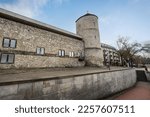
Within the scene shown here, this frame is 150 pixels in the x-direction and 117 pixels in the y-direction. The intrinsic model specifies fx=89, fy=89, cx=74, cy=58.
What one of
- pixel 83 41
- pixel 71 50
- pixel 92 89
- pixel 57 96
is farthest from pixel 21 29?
pixel 83 41

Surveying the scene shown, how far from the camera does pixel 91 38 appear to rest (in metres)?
16.0

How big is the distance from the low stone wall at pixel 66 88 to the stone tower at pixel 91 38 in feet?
21.1

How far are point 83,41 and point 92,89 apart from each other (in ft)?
36.4

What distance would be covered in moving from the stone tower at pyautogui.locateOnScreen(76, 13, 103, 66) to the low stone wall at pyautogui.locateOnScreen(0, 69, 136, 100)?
21.1 feet

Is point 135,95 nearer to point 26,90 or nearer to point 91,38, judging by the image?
point 91,38

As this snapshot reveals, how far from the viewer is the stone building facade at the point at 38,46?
8.07m

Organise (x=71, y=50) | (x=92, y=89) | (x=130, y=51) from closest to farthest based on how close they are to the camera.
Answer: (x=92, y=89)
(x=71, y=50)
(x=130, y=51)

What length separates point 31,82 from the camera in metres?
4.02

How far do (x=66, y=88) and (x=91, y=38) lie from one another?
1243 cm

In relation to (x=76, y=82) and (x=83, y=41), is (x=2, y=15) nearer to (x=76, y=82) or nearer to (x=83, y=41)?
(x=76, y=82)

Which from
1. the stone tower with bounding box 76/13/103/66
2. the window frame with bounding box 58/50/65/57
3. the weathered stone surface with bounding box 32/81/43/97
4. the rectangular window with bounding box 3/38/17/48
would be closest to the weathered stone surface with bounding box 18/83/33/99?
the weathered stone surface with bounding box 32/81/43/97

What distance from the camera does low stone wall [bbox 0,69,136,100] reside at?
142 inches

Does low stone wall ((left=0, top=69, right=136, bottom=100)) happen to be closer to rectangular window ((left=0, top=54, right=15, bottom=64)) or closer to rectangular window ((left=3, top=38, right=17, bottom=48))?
rectangular window ((left=0, top=54, right=15, bottom=64))

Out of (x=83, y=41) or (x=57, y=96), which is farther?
(x=83, y=41)
